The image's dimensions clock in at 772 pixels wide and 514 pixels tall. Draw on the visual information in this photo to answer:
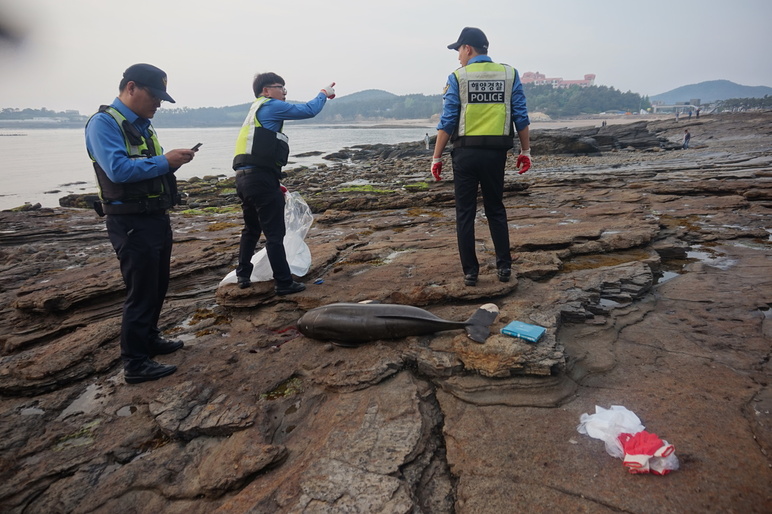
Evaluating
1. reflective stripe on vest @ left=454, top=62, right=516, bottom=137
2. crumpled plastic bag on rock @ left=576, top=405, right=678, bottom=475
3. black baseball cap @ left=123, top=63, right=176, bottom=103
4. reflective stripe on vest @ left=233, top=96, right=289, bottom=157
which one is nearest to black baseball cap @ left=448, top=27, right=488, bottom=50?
reflective stripe on vest @ left=454, top=62, right=516, bottom=137

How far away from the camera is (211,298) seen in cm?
539

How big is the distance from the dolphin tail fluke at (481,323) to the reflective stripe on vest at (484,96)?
1.79m

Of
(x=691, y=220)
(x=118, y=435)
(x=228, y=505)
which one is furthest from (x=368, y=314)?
(x=691, y=220)

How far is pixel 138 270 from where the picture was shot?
345 cm

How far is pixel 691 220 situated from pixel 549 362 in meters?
5.90

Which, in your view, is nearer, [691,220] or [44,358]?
[44,358]

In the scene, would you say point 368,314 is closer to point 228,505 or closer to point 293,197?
point 228,505

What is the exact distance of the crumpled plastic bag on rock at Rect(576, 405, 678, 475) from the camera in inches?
81.8

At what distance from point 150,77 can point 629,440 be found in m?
4.31

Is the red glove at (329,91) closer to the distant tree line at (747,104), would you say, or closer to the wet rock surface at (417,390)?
the wet rock surface at (417,390)

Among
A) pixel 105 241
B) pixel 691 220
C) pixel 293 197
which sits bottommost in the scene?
pixel 105 241

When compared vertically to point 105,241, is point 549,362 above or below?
above

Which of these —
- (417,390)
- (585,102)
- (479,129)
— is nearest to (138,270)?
(417,390)

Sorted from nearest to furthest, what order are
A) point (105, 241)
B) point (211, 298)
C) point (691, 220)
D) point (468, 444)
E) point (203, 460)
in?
point (468, 444) < point (203, 460) < point (211, 298) < point (691, 220) < point (105, 241)
